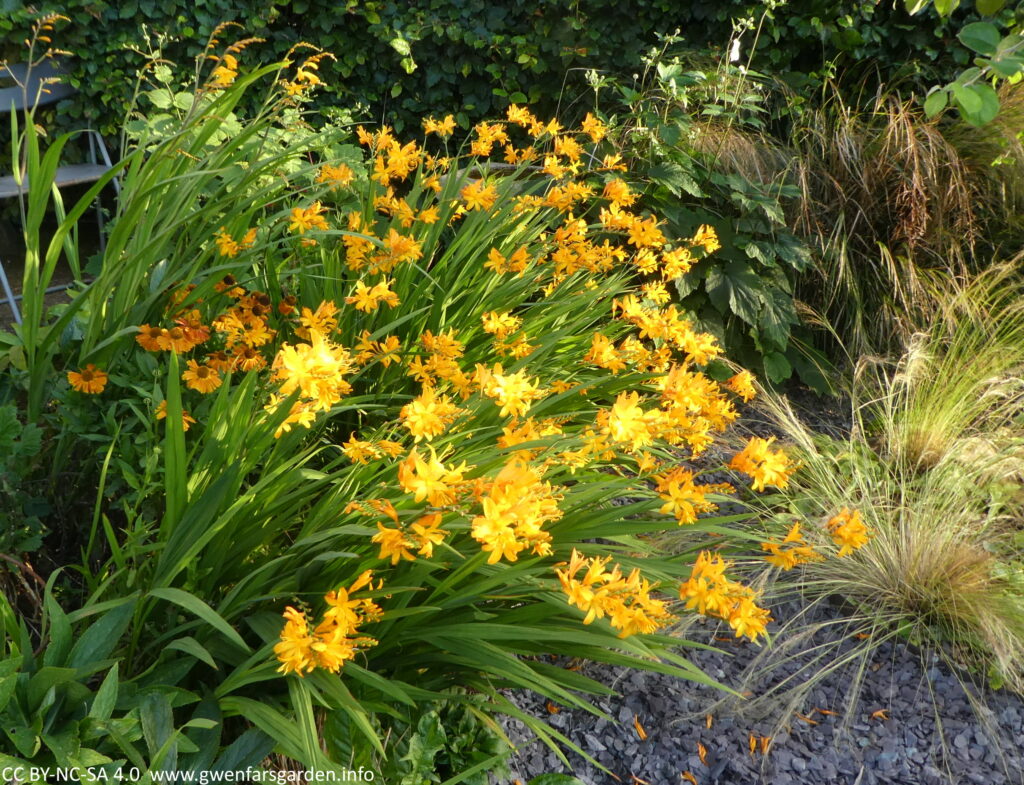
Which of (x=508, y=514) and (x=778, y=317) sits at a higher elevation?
(x=508, y=514)

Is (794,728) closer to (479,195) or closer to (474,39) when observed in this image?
(479,195)

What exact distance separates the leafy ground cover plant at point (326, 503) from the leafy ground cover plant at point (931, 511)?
0.44m

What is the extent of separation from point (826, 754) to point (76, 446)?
5.68 feet

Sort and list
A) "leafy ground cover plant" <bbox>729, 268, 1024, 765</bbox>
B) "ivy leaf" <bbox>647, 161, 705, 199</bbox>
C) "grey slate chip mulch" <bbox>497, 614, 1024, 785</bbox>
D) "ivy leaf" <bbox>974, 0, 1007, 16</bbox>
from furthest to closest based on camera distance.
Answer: "ivy leaf" <bbox>647, 161, 705, 199</bbox>
"leafy ground cover plant" <bbox>729, 268, 1024, 765</bbox>
"grey slate chip mulch" <bbox>497, 614, 1024, 785</bbox>
"ivy leaf" <bbox>974, 0, 1007, 16</bbox>

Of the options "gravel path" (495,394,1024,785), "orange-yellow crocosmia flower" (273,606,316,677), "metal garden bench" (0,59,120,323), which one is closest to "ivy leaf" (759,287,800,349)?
"gravel path" (495,394,1024,785)

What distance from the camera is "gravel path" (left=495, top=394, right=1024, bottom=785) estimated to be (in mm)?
1832

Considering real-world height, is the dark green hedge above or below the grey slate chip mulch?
above

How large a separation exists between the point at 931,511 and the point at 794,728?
741 millimetres

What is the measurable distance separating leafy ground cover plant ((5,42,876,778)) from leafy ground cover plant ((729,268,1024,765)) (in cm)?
44

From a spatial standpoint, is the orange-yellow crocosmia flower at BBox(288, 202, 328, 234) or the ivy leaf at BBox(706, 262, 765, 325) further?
the ivy leaf at BBox(706, 262, 765, 325)

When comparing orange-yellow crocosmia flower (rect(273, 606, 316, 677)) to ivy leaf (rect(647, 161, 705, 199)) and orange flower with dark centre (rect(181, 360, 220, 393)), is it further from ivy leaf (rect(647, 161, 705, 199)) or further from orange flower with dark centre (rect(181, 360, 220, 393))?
ivy leaf (rect(647, 161, 705, 199))

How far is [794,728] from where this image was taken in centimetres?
195

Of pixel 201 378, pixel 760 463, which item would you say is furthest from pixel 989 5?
pixel 201 378

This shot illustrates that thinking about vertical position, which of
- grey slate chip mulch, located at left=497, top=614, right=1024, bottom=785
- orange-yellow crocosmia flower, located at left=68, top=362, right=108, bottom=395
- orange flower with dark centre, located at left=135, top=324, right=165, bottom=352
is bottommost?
grey slate chip mulch, located at left=497, top=614, right=1024, bottom=785
